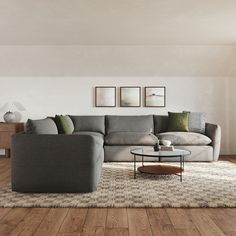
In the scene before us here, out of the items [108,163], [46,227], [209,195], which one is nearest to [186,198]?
[209,195]

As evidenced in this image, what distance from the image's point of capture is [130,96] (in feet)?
23.1

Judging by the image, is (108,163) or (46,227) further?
(108,163)

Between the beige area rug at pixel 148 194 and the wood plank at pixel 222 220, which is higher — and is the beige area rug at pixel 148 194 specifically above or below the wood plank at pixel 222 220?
above

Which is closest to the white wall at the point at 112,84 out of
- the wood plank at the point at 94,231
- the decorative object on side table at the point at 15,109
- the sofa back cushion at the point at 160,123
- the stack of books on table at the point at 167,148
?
the decorative object on side table at the point at 15,109

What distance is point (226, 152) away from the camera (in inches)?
276

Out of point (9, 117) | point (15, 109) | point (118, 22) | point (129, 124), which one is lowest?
point (129, 124)

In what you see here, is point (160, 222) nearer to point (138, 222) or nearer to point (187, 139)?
point (138, 222)

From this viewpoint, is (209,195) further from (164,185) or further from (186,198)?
(164,185)

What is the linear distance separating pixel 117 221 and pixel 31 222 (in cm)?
72

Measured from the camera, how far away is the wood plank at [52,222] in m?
2.54

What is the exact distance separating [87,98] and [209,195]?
4.05 m

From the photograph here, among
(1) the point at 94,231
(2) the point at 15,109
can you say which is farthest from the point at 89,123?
(1) the point at 94,231

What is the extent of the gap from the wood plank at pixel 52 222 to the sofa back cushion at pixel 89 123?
3506mm

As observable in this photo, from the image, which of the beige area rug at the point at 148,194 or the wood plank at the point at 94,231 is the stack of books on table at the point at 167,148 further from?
the wood plank at the point at 94,231
